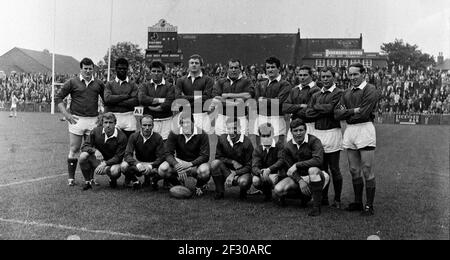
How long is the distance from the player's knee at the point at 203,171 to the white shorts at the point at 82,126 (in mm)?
2080

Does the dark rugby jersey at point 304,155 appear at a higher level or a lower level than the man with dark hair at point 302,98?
lower

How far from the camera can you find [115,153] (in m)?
7.30

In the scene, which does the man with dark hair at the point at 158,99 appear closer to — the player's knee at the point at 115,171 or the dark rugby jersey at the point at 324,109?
the player's knee at the point at 115,171

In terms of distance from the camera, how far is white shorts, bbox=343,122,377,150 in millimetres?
5871

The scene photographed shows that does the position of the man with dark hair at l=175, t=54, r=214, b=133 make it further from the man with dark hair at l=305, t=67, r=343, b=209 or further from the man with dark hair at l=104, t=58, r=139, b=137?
the man with dark hair at l=305, t=67, r=343, b=209

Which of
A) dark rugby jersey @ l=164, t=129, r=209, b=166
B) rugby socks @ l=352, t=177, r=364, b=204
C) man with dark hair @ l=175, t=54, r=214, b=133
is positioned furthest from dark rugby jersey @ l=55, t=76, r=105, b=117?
rugby socks @ l=352, t=177, r=364, b=204

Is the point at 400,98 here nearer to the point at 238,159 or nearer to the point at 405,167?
the point at 405,167

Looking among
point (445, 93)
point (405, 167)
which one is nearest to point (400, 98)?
point (445, 93)

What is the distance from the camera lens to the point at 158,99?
7.45m

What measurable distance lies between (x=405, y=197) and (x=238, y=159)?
264 cm

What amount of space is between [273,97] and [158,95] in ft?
6.06

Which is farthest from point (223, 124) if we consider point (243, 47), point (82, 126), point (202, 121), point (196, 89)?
point (243, 47)

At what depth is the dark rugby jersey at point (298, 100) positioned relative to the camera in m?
6.59

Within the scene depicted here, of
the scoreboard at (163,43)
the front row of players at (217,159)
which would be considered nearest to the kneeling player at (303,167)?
the front row of players at (217,159)
